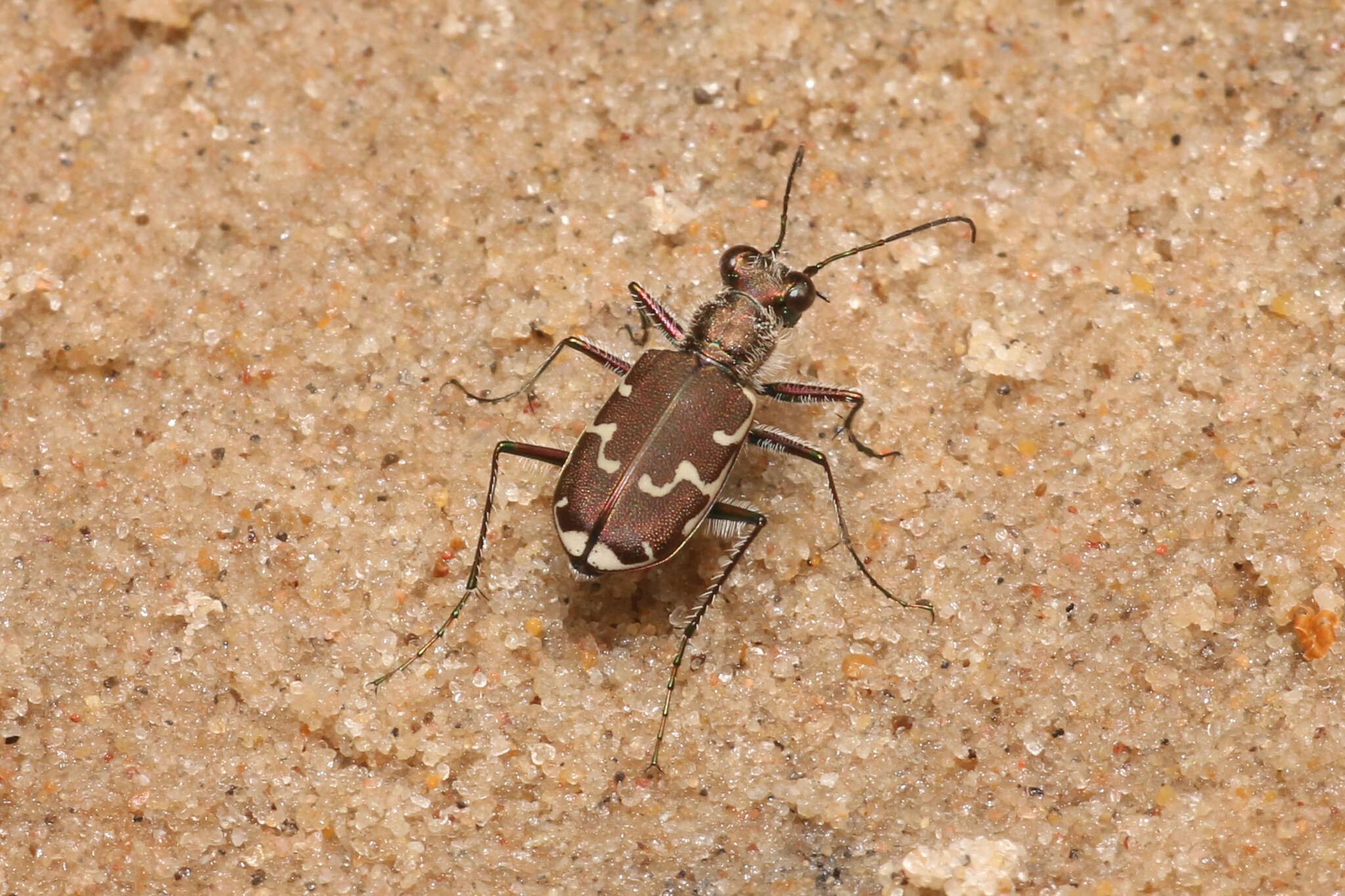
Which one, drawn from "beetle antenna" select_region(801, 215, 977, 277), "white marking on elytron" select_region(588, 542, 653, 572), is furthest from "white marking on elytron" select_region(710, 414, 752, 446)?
"beetle antenna" select_region(801, 215, 977, 277)

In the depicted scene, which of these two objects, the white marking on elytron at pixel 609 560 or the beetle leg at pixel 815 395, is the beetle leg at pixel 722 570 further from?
the beetle leg at pixel 815 395

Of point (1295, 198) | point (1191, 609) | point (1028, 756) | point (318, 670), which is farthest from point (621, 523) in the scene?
point (1295, 198)

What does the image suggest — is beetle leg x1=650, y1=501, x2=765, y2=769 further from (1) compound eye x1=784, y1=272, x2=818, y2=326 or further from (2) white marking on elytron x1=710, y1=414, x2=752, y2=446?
(1) compound eye x1=784, y1=272, x2=818, y2=326

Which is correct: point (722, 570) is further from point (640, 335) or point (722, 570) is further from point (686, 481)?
point (640, 335)

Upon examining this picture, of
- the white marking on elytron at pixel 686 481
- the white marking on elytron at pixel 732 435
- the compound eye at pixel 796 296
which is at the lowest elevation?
the white marking on elytron at pixel 686 481

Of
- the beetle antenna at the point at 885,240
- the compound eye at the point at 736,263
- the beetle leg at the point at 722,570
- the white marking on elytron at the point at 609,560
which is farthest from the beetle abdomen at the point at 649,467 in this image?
the beetle antenna at the point at 885,240

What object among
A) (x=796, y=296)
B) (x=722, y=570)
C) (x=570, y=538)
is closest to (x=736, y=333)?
(x=796, y=296)
